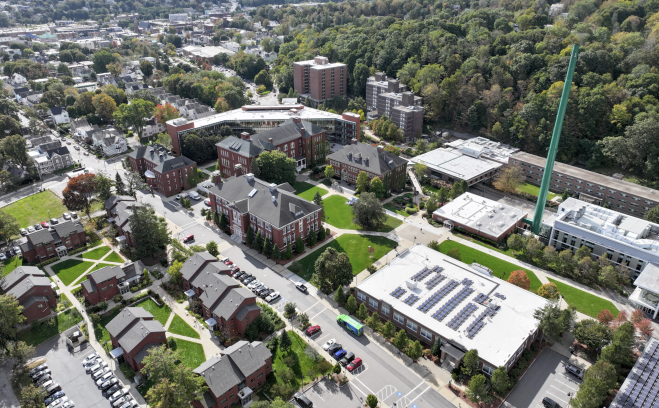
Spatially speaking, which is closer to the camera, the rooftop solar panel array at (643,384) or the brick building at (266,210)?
the rooftop solar panel array at (643,384)

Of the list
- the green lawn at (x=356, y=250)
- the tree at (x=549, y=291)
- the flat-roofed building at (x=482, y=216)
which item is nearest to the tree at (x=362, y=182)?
the green lawn at (x=356, y=250)

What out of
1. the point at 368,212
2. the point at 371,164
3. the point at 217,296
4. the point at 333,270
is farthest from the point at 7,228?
the point at 371,164

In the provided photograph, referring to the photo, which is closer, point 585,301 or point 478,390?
point 478,390

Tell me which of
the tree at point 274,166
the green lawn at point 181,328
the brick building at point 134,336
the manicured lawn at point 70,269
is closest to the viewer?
the brick building at point 134,336

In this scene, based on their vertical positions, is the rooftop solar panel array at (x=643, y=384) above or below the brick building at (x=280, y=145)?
below

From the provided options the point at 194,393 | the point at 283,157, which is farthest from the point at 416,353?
the point at 283,157

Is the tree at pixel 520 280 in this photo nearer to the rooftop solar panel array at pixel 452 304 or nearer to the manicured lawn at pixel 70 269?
the rooftop solar panel array at pixel 452 304

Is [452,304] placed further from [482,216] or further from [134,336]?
[134,336]
